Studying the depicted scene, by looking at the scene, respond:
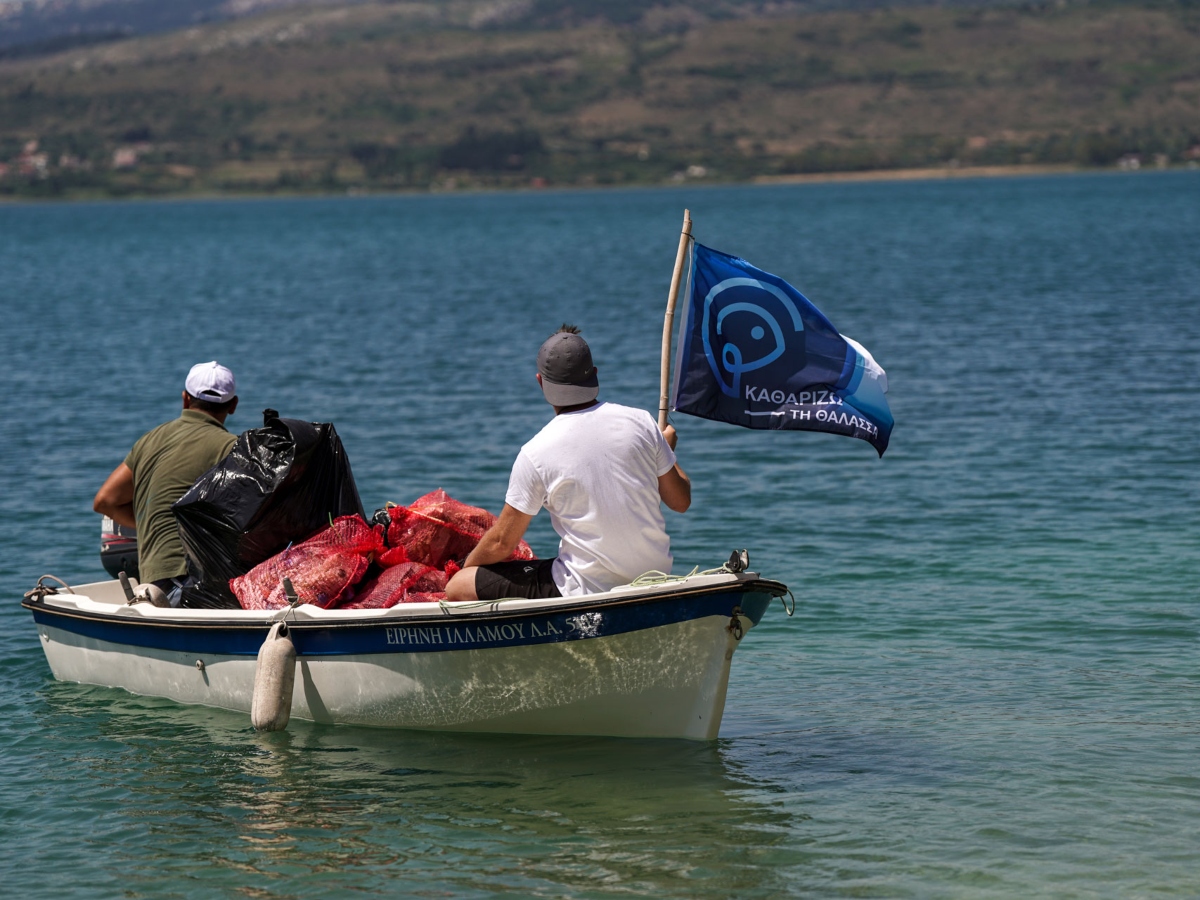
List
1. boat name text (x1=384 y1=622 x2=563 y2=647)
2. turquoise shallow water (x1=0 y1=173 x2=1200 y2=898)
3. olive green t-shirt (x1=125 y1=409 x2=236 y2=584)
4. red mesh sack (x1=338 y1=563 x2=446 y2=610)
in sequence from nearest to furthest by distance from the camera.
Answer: turquoise shallow water (x1=0 y1=173 x2=1200 y2=898), boat name text (x1=384 y1=622 x2=563 y2=647), red mesh sack (x1=338 y1=563 x2=446 y2=610), olive green t-shirt (x1=125 y1=409 x2=236 y2=584)

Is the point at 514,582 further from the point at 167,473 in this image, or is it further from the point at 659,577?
the point at 167,473

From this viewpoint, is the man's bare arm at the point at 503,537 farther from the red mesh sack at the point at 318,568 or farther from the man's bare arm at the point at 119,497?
the man's bare arm at the point at 119,497

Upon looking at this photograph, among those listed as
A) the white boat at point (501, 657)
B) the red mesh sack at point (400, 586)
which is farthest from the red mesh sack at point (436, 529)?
the white boat at point (501, 657)

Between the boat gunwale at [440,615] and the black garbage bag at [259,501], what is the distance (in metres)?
0.38

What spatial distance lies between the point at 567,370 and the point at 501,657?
169 centimetres

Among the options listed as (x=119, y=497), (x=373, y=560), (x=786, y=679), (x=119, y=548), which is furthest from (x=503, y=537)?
(x=119, y=548)

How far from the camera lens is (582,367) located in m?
8.15

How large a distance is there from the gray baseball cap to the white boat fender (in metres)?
2.27

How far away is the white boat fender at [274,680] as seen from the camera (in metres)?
9.20

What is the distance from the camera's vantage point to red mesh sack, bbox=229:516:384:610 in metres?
9.53

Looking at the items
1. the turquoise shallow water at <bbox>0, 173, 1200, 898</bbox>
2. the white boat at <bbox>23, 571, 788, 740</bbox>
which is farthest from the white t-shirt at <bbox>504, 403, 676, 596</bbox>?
the turquoise shallow water at <bbox>0, 173, 1200, 898</bbox>

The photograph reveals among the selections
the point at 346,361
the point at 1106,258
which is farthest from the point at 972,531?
the point at 1106,258

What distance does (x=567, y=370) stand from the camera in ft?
26.6

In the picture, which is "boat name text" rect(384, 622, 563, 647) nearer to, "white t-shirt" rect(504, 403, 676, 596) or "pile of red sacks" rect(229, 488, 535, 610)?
"white t-shirt" rect(504, 403, 676, 596)
